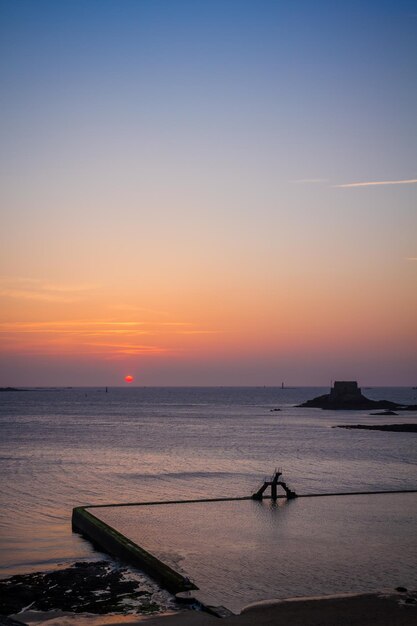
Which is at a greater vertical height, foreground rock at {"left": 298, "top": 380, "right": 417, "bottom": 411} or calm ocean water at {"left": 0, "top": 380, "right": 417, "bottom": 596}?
foreground rock at {"left": 298, "top": 380, "right": 417, "bottom": 411}

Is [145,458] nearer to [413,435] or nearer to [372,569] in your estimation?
[372,569]

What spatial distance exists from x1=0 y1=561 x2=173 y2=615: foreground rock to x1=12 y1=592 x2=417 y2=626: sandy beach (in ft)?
1.69

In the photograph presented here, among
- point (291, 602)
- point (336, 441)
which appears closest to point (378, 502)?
point (291, 602)

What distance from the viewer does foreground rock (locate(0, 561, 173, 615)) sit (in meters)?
15.2

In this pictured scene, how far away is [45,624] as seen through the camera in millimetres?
14133

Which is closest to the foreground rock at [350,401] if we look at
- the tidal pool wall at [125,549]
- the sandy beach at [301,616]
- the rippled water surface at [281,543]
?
the rippled water surface at [281,543]

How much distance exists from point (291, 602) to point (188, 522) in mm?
9421

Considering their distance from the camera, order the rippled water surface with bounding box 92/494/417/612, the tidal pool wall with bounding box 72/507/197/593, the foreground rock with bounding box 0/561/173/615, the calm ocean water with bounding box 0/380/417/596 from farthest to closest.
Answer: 1. the calm ocean water with bounding box 0/380/417/596
2. the rippled water surface with bounding box 92/494/417/612
3. the tidal pool wall with bounding box 72/507/197/593
4. the foreground rock with bounding box 0/561/173/615

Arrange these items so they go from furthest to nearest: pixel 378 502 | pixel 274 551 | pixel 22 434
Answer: pixel 22 434, pixel 378 502, pixel 274 551

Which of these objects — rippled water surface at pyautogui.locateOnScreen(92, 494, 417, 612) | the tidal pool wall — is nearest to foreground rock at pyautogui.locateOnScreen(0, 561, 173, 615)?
the tidal pool wall

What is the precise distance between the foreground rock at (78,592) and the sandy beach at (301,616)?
0.52 meters

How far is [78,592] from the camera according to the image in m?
16.4

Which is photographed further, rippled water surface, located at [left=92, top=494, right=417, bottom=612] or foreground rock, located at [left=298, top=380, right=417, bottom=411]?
foreground rock, located at [left=298, top=380, right=417, bottom=411]

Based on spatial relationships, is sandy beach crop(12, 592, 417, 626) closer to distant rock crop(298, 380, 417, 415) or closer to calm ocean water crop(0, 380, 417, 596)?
calm ocean water crop(0, 380, 417, 596)
